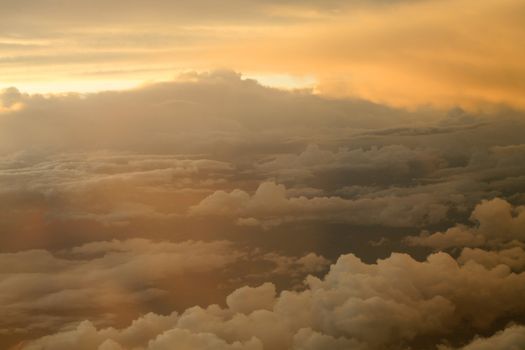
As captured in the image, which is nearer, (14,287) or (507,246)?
(507,246)

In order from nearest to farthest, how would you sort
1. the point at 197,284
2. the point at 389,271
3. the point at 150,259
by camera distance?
the point at 389,271, the point at 197,284, the point at 150,259

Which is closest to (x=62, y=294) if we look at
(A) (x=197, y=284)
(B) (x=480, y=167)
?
(A) (x=197, y=284)

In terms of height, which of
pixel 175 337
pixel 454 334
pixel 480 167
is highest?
pixel 480 167

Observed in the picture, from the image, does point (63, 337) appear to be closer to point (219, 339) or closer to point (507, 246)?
point (219, 339)

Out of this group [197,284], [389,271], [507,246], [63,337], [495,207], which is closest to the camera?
[389,271]

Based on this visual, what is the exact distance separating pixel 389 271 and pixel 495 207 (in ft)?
246

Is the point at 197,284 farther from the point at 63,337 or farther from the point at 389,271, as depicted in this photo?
the point at 389,271

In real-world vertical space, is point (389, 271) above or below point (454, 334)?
above

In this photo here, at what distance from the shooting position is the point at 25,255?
197 metres

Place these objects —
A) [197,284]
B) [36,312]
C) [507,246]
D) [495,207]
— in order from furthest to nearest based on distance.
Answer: [197,284] < [495,207] < [36,312] < [507,246]

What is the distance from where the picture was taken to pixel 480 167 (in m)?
200

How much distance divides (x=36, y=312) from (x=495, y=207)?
94.0 m

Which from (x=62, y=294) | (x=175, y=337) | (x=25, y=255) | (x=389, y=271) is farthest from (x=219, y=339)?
(x=25, y=255)

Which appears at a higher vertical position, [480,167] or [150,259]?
[480,167]
